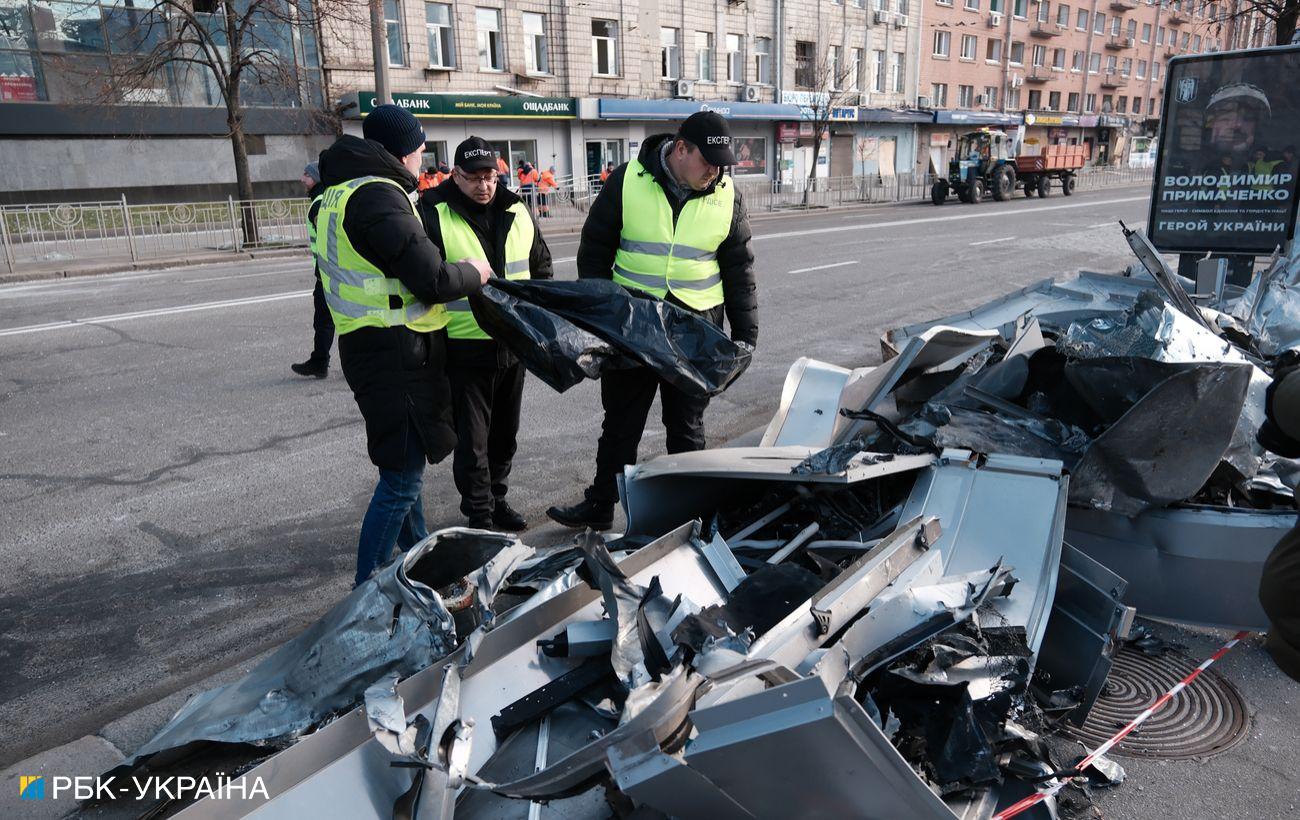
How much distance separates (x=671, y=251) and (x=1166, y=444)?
7.02 feet

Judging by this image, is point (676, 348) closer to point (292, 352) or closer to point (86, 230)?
point (292, 352)

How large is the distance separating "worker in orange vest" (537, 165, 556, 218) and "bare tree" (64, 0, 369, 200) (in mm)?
6124

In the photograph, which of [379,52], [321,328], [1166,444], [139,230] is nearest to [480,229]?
[1166,444]

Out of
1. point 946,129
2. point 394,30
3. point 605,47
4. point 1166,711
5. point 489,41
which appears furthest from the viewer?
point 946,129

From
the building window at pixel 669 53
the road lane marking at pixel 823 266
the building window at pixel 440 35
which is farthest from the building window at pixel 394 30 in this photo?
the road lane marking at pixel 823 266

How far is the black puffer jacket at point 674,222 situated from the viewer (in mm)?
3949

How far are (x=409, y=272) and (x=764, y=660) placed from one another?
1916mm

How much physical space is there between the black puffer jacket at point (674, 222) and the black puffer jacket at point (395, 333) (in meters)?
0.87

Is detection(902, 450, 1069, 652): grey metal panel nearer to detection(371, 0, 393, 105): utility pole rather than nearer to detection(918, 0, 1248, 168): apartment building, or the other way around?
detection(371, 0, 393, 105): utility pole

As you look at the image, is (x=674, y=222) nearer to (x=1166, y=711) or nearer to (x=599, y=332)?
(x=599, y=332)

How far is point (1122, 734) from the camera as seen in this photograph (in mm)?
2801

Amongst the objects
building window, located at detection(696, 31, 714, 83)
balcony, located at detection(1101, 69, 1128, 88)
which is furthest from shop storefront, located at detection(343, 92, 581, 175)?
balcony, located at detection(1101, 69, 1128, 88)

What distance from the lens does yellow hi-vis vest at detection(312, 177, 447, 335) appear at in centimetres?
312

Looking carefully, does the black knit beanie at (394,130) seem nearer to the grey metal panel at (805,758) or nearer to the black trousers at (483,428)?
the black trousers at (483,428)
